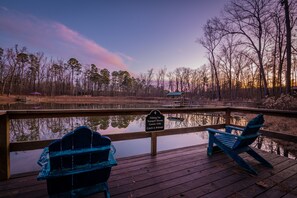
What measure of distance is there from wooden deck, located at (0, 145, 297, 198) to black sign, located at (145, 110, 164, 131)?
0.51m

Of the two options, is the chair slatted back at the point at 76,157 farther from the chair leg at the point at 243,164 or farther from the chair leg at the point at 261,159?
the chair leg at the point at 261,159

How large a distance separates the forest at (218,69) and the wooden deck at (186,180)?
1145 centimetres

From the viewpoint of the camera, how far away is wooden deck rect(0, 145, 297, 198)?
1.72 m

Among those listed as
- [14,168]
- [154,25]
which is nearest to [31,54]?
[154,25]

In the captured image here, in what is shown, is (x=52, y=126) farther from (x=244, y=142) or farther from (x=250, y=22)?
(x=250, y=22)

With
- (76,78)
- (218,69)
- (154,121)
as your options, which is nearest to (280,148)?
(154,121)

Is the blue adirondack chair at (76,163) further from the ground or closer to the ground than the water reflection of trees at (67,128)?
further from the ground

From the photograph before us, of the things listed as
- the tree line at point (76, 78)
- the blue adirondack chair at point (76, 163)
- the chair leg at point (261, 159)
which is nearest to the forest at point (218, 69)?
the tree line at point (76, 78)

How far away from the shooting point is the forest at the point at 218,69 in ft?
45.6

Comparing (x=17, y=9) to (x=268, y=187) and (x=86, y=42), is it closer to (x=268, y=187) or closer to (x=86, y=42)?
(x=86, y=42)

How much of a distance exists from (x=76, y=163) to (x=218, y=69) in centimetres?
3584

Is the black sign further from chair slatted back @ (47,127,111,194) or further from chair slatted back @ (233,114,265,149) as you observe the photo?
chair slatted back @ (47,127,111,194)

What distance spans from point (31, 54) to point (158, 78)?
3377 cm

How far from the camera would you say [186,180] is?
1996mm
